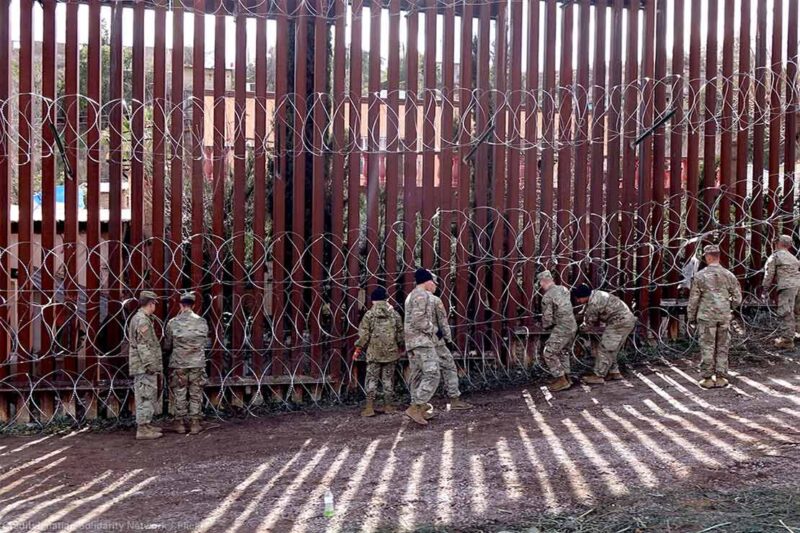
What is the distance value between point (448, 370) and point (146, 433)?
9.95ft

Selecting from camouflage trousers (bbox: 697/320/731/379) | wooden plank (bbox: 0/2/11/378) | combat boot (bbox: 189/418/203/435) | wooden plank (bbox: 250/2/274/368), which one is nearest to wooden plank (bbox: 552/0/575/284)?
camouflage trousers (bbox: 697/320/731/379)

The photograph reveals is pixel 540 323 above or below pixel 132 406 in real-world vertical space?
above

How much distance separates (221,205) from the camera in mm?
7945

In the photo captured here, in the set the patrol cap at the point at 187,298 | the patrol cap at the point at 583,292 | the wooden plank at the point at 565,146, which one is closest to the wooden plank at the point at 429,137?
the wooden plank at the point at 565,146

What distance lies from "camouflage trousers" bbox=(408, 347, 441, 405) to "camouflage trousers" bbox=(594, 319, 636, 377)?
1.88m

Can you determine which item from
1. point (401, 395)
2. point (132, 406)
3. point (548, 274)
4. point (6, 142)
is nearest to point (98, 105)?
point (6, 142)

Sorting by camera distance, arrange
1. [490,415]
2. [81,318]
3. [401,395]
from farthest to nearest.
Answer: [401,395] → [81,318] → [490,415]

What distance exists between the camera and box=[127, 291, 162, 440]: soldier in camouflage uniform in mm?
7168

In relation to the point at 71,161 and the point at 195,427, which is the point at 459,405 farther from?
the point at 71,161

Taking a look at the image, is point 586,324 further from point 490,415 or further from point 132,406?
point 132,406

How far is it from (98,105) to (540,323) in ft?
17.5

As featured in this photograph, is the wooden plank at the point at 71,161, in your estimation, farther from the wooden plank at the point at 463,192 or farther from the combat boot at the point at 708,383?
the combat boot at the point at 708,383

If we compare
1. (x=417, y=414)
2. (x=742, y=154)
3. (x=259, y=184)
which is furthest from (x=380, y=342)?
(x=742, y=154)

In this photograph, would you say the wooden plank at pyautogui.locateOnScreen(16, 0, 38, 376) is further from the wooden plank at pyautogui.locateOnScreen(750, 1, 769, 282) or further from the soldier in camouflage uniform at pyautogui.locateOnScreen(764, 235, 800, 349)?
the wooden plank at pyautogui.locateOnScreen(750, 1, 769, 282)
